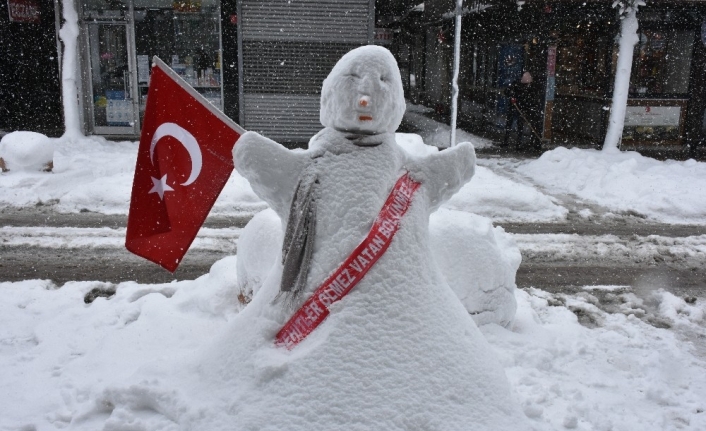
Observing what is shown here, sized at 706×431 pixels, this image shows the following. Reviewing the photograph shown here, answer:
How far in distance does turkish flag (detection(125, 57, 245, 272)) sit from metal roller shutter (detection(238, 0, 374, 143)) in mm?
11490

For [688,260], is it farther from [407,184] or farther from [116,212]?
[116,212]

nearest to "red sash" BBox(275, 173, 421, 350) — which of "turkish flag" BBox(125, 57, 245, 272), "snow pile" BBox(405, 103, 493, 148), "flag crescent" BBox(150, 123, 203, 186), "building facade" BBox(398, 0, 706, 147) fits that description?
"turkish flag" BBox(125, 57, 245, 272)

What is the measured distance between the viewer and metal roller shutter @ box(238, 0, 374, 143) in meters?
14.5

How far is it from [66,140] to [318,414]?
13.5 metres

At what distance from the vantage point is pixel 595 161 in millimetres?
12836

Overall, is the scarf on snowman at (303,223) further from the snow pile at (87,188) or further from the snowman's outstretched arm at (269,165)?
the snow pile at (87,188)

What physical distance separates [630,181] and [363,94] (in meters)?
9.59

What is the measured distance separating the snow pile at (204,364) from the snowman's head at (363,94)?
1176 millimetres

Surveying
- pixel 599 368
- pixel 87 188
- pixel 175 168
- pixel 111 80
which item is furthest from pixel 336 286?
pixel 111 80

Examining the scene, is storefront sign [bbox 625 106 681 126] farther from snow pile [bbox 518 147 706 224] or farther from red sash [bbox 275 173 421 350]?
red sash [bbox 275 173 421 350]

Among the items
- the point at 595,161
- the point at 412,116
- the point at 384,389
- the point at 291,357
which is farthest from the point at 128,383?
the point at 412,116

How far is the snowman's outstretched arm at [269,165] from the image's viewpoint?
3.10 m

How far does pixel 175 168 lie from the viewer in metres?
3.69

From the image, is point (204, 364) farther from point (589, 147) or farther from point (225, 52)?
point (589, 147)
